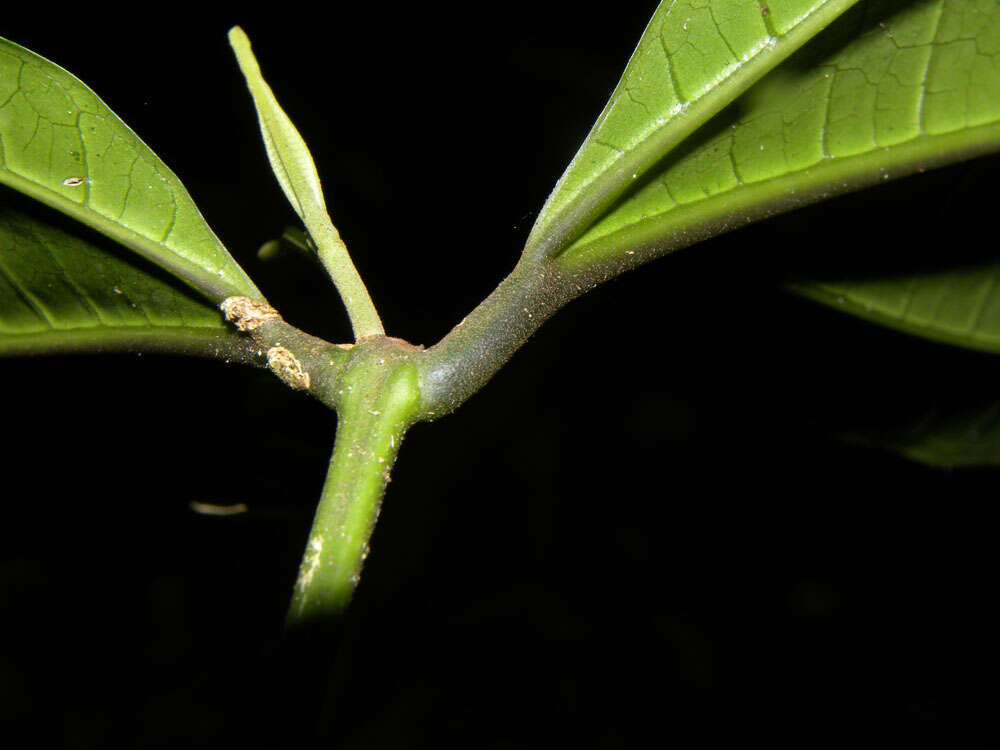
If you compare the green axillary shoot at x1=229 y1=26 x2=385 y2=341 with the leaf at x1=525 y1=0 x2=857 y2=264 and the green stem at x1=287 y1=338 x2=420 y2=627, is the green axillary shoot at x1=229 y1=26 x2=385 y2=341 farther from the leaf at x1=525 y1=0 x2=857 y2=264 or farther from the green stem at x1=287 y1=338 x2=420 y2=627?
the leaf at x1=525 y1=0 x2=857 y2=264

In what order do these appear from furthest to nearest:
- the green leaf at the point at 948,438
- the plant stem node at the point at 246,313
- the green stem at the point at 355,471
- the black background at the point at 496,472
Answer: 1. the green leaf at the point at 948,438
2. the black background at the point at 496,472
3. the plant stem node at the point at 246,313
4. the green stem at the point at 355,471

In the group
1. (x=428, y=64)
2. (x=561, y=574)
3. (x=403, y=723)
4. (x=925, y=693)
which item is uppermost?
(x=428, y=64)

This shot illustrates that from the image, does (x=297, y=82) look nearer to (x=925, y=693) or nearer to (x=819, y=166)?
(x=819, y=166)

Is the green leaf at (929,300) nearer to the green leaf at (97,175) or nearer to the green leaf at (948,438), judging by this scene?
the green leaf at (948,438)

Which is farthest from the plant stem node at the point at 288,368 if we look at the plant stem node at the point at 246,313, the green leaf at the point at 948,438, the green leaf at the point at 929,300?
the green leaf at the point at 948,438

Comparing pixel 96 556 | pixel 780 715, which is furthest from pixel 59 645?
pixel 780 715

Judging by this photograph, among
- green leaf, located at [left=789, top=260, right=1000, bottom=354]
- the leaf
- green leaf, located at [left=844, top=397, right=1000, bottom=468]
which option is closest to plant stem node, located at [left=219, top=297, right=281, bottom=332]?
the leaf
